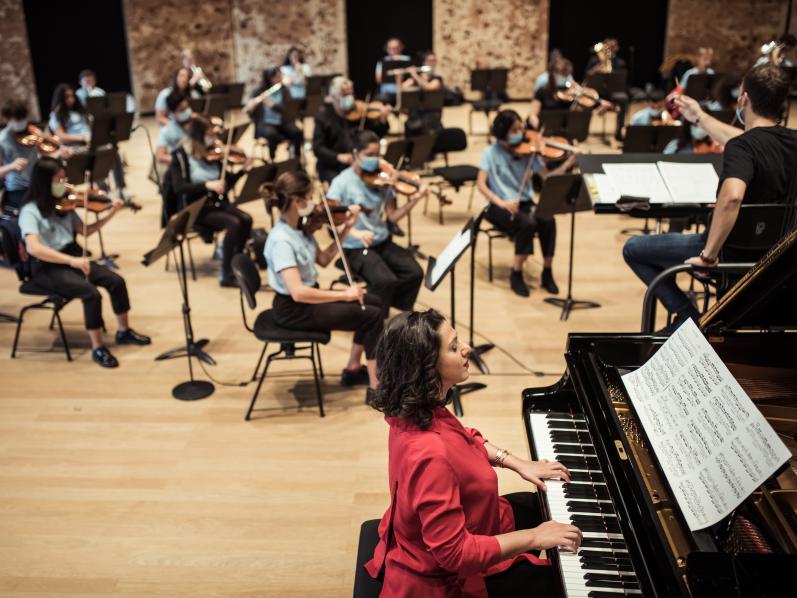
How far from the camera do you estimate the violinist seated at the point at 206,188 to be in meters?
6.25

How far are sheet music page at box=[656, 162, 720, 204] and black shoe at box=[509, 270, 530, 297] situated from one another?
74.5 inches

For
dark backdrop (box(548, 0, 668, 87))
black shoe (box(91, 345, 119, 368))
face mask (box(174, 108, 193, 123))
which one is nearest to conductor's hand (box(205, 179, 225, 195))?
face mask (box(174, 108, 193, 123))

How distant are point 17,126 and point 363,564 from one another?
5.68 m

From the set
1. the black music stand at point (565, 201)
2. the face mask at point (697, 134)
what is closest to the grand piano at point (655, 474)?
the black music stand at point (565, 201)

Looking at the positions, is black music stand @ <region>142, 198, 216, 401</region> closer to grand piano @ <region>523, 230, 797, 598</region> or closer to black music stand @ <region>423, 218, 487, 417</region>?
black music stand @ <region>423, 218, 487, 417</region>

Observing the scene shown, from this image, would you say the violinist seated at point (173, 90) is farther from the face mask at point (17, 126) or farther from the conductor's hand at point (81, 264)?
the conductor's hand at point (81, 264)

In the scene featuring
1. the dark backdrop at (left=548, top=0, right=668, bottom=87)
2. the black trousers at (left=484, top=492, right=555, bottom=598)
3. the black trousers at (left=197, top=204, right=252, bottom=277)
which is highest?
the dark backdrop at (left=548, top=0, right=668, bottom=87)

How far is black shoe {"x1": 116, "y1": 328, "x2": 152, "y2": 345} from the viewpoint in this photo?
5.31 m

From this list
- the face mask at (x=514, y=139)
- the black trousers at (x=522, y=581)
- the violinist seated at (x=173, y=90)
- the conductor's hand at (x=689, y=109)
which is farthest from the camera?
the violinist seated at (x=173, y=90)

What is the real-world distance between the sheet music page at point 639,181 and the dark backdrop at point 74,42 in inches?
454

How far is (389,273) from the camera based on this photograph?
512 centimetres

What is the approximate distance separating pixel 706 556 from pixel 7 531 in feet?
9.89

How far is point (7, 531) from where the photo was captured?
3.50 meters

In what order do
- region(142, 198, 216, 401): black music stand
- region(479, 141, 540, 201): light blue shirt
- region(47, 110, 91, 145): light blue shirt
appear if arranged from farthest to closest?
region(47, 110, 91, 145): light blue shirt < region(479, 141, 540, 201): light blue shirt < region(142, 198, 216, 401): black music stand
